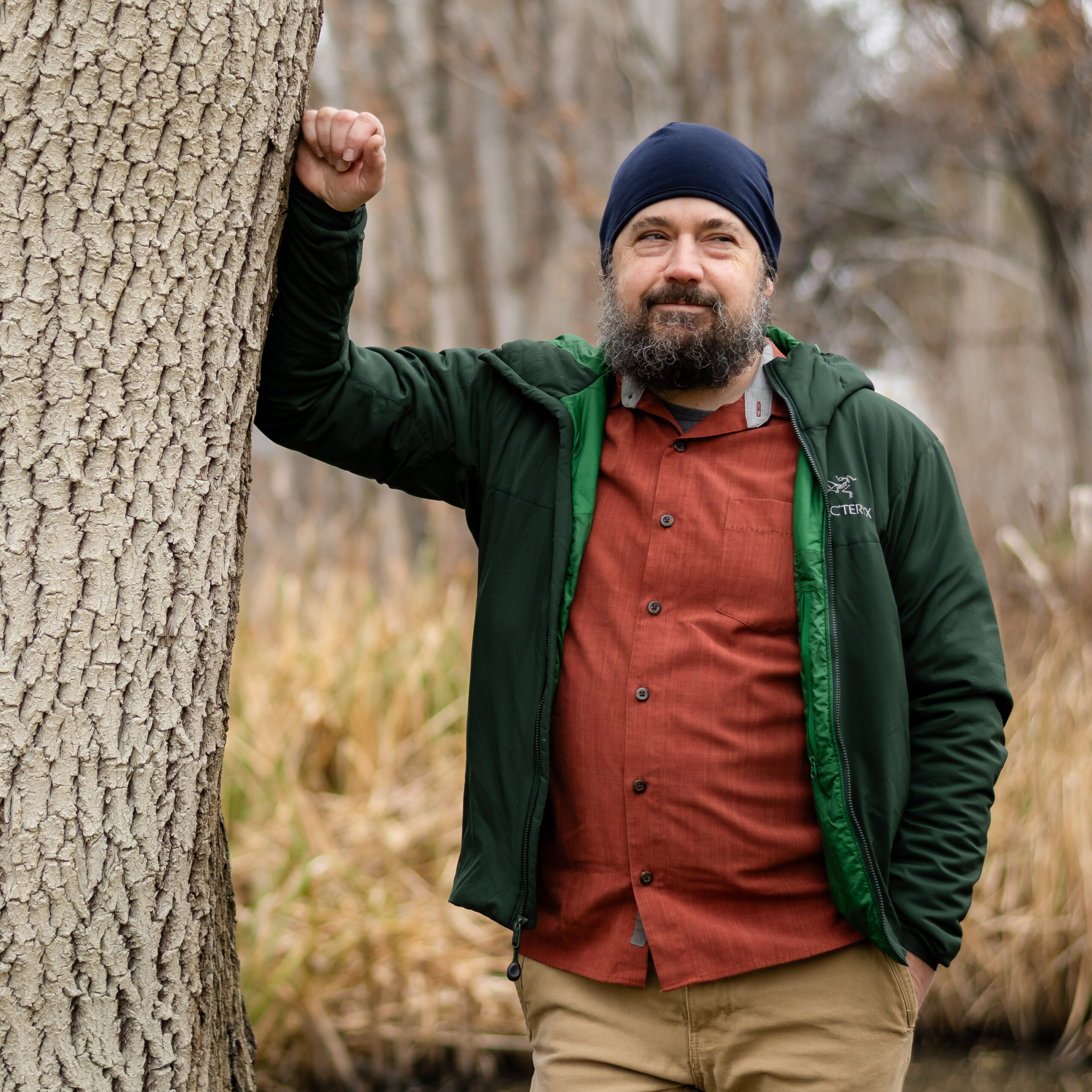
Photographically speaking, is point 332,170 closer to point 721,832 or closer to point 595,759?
point 595,759

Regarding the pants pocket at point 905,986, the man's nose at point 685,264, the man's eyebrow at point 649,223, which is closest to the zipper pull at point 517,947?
the pants pocket at point 905,986

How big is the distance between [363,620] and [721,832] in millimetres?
3701

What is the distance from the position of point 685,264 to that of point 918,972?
1.33 m

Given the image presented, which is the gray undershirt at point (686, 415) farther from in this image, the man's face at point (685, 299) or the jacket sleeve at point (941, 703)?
the jacket sleeve at point (941, 703)

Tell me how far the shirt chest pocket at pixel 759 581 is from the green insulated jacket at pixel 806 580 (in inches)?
1.2

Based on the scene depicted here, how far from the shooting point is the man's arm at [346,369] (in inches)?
80.3

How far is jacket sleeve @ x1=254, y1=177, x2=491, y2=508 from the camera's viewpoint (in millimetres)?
2078

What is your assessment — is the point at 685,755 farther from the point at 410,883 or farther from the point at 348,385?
the point at 410,883

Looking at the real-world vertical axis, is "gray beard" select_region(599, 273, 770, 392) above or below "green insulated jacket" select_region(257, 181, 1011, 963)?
above

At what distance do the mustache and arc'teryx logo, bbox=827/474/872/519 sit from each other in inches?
15.9

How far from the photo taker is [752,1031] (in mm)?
2082

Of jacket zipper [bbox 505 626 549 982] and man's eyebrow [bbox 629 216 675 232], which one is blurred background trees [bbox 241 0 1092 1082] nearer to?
jacket zipper [bbox 505 626 549 982]

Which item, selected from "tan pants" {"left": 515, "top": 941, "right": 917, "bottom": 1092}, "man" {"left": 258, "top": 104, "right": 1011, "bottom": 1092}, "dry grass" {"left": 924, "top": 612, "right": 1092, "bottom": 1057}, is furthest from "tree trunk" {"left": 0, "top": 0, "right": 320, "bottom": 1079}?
"dry grass" {"left": 924, "top": 612, "right": 1092, "bottom": 1057}

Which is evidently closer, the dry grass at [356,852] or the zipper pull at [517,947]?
the zipper pull at [517,947]
